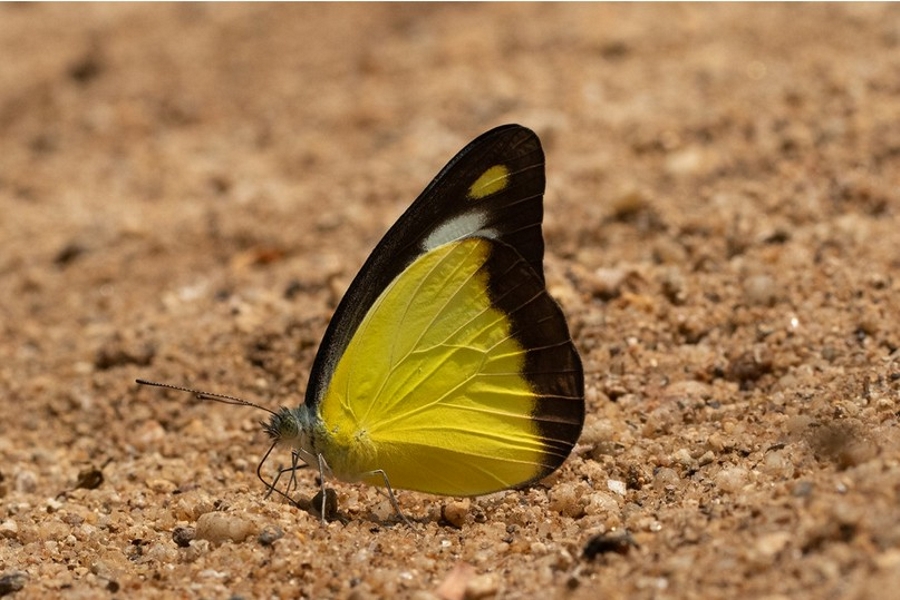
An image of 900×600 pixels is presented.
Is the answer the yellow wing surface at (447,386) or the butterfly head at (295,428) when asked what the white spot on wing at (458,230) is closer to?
the yellow wing surface at (447,386)

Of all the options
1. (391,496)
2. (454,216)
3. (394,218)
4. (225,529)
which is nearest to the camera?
(225,529)

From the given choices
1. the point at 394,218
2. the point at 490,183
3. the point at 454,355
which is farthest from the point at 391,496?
the point at 394,218

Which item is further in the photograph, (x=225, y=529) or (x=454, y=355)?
(x=454, y=355)

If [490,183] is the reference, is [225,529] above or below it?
below

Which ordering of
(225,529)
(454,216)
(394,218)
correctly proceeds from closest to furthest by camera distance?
(225,529)
(454,216)
(394,218)

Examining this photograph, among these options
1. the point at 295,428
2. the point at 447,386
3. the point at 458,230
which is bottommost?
the point at 295,428

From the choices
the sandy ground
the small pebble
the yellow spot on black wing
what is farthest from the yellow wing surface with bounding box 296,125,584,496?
the small pebble

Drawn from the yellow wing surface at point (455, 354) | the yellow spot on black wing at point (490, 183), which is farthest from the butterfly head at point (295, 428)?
the yellow spot on black wing at point (490, 183)

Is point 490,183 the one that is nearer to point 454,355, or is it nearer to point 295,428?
point 454,355

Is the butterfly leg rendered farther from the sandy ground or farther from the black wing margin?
the black wing margin
